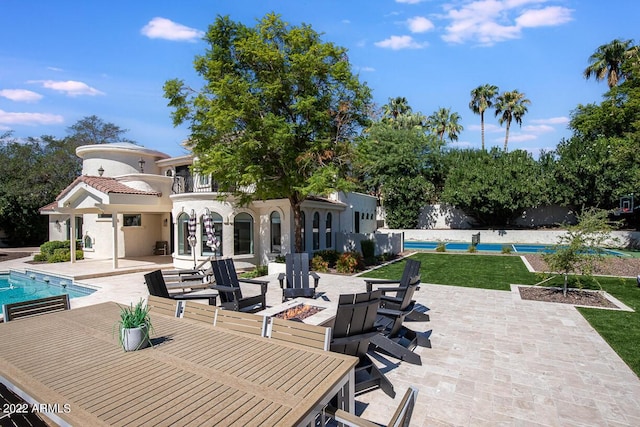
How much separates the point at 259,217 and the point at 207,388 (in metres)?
14.1

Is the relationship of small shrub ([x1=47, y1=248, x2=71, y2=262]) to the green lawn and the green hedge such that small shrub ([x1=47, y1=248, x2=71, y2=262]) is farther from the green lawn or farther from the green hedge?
the green lawn

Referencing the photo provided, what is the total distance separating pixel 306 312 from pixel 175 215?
12560 millimetres

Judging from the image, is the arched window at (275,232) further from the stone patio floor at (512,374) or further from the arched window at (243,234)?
the stone patio floor at (512,374)

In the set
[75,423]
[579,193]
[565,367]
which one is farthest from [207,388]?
[579,193]

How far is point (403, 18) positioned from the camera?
12766 millimetres

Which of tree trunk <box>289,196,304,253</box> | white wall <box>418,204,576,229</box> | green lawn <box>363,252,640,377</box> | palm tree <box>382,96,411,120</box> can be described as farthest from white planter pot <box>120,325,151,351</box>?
palm tree <box>382,96,411,120</box>

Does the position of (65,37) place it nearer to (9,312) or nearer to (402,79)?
(9,312)

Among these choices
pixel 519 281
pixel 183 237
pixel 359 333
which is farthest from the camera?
pixel 183 237

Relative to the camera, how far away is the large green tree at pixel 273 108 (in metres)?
12.4

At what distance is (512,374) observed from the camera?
4.94 meters

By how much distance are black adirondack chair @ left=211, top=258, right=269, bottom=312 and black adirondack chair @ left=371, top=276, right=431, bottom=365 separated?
102 inches

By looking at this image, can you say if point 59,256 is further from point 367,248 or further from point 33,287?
point 367,248

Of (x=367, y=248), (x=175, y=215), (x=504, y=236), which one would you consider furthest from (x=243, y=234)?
(x=504, y=236)

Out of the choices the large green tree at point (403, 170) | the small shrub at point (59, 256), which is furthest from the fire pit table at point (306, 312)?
the large green tree at point (403, 170)
